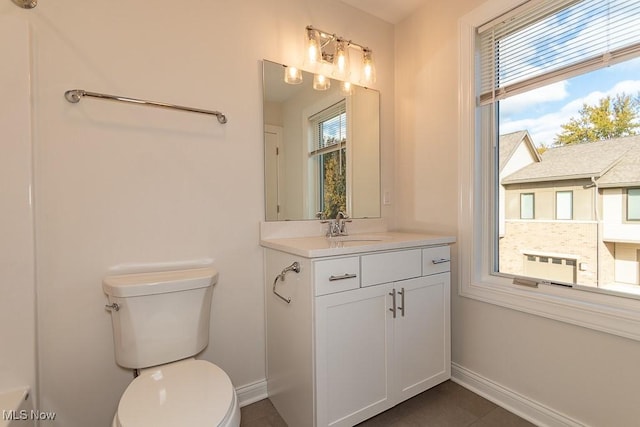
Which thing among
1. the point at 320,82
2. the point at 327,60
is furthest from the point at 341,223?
the point at 327,60

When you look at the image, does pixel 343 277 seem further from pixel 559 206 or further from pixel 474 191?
pixel 559 206

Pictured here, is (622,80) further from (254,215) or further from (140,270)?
(140,270)

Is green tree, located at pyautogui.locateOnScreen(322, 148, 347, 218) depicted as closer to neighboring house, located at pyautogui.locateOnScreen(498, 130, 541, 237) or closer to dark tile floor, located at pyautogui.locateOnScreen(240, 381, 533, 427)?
neighboring house, located at pyautogui.locateOnScreen(498, 130, 541, 237)

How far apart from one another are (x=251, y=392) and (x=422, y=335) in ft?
3.27

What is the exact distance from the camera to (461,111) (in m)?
1.75

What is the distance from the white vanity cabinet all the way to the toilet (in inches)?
14.3

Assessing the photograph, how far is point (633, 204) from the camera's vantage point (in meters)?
1.22

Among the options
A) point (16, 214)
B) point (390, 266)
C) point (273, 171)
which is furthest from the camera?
point (273, 171)

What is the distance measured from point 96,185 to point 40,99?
0.38 metres

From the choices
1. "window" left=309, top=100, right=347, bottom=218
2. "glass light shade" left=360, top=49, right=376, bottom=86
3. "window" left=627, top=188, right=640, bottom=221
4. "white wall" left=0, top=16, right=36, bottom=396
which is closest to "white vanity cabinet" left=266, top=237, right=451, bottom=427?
"window" left=309, top=100, right=347, bottom=218

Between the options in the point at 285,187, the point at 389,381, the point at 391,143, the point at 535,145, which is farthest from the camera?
the point at 391,143

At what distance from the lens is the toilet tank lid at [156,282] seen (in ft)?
3.79

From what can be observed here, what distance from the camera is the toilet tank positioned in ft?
3.84

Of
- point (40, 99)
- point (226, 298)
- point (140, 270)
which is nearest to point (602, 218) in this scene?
point (226, 298)
